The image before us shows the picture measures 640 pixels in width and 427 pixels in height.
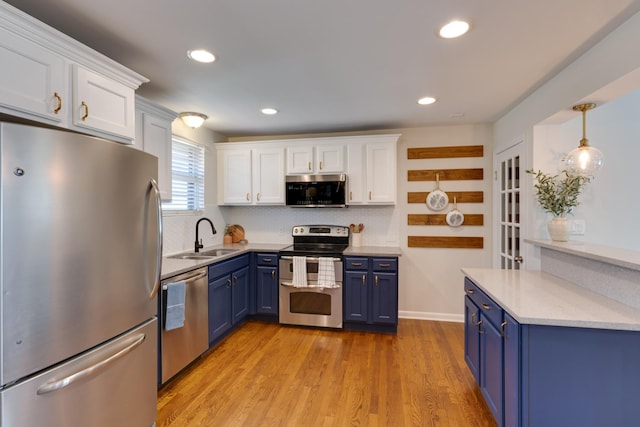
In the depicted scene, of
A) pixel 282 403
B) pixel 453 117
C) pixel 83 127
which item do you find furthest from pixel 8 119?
pixel 453 117

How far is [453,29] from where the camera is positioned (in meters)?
1.73

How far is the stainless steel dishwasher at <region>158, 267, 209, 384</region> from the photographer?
89.4 inches

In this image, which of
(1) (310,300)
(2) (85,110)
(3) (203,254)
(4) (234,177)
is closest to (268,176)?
(4) (234,177)

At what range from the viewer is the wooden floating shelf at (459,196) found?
3799mm

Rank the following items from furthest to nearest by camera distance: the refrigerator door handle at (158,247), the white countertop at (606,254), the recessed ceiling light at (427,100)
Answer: the recessed ceiling light at (427,100), the refrigerator door handle at (158,247), the white countertop at (606,254)

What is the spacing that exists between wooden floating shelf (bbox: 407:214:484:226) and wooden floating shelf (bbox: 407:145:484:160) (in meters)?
0.75

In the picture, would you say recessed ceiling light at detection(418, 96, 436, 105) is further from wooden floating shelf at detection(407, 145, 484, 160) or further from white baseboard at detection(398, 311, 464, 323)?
white baseboard at detection(398, 311, 464, 323)

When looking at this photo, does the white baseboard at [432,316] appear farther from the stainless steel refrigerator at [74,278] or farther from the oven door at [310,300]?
the stainless steel refrigerator at [74,278]

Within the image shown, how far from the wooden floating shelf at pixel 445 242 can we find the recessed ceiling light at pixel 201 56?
301 cm

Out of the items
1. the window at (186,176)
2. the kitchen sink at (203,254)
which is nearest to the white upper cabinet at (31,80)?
the window at (186,176)

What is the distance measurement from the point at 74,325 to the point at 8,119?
1.04 m

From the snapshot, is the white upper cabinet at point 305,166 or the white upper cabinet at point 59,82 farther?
the white upper cabinet at point 305,166

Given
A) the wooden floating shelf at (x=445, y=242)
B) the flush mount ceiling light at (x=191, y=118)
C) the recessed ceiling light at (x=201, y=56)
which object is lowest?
the wooden floating shelf at (x=445, y=242)

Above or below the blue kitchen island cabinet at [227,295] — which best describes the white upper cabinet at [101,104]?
above
